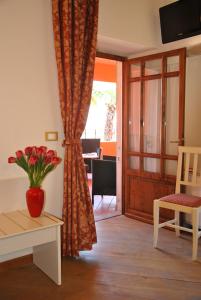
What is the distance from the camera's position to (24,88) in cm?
263

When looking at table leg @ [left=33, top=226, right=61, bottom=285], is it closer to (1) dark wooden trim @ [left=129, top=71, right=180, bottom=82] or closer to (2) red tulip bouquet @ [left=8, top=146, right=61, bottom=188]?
(2) red tulip bouquet @ [left=8, top=146, right=61, bottom=188]

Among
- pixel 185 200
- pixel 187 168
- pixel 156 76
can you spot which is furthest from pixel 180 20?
pixel 185 200

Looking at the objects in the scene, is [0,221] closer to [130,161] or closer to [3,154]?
[3,154]

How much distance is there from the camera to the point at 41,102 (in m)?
2.74

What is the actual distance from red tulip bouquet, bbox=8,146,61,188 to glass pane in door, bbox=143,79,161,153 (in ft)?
5.64

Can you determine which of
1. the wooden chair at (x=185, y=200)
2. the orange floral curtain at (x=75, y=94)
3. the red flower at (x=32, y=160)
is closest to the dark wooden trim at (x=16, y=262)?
the orange floral curtain at (x=75, y=94)

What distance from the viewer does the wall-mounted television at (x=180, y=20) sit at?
10.1ft

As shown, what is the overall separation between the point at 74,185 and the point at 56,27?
1.44 meters

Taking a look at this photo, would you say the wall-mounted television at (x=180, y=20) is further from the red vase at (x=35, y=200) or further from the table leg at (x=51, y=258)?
the table leg at (x=51, y=258)

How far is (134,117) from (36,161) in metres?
1.96

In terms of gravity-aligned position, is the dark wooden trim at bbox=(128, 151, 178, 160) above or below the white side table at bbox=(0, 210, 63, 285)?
above

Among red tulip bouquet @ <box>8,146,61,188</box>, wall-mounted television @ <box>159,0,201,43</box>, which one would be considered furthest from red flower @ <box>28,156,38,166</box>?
wall-mounted television @ <box>159,0,201,43</box>

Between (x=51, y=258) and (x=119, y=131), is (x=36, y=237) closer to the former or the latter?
(x=51, y=258)

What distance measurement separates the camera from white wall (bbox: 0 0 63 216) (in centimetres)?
251
